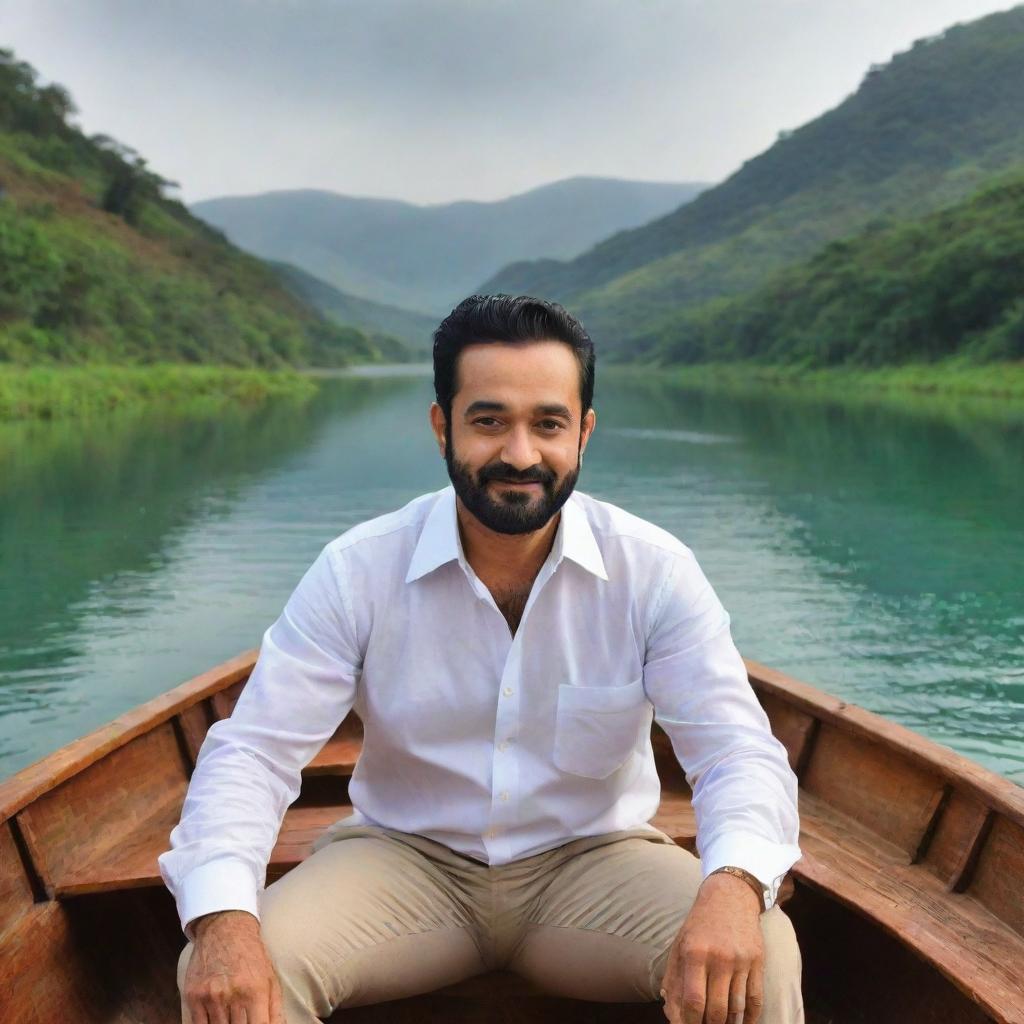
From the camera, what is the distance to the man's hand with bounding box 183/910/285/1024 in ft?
5.28

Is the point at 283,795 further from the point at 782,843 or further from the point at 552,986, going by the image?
the point at 782,843

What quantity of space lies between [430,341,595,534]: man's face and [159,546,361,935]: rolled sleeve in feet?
0.97

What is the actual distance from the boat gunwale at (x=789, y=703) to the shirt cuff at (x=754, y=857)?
33.6 inches

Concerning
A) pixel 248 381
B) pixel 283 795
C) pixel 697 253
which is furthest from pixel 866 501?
pixel 697 253

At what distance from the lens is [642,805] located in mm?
2158

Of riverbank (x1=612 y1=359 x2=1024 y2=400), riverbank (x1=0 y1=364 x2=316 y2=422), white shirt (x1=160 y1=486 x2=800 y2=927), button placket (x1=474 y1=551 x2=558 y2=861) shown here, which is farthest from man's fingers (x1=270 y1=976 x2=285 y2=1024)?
riverbank (x1=612 y1=359 x2=1024 y2=400)

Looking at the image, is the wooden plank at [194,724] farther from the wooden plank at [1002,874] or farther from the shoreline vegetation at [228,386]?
the shoreline vegetation at [228,386]

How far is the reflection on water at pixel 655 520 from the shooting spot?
6.47m

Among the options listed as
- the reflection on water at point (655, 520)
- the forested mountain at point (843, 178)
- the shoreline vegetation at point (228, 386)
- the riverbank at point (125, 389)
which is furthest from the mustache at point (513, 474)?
the forested mountain at point (843, 178)

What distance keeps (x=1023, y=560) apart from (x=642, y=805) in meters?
8.82

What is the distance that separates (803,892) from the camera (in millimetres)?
2537

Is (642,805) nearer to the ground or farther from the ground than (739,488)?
farther from the ground

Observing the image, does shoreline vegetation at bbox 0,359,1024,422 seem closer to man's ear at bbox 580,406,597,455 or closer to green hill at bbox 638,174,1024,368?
green hill at bbox 638,174,1024,368

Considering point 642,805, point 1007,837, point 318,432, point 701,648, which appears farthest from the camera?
point 318,432
